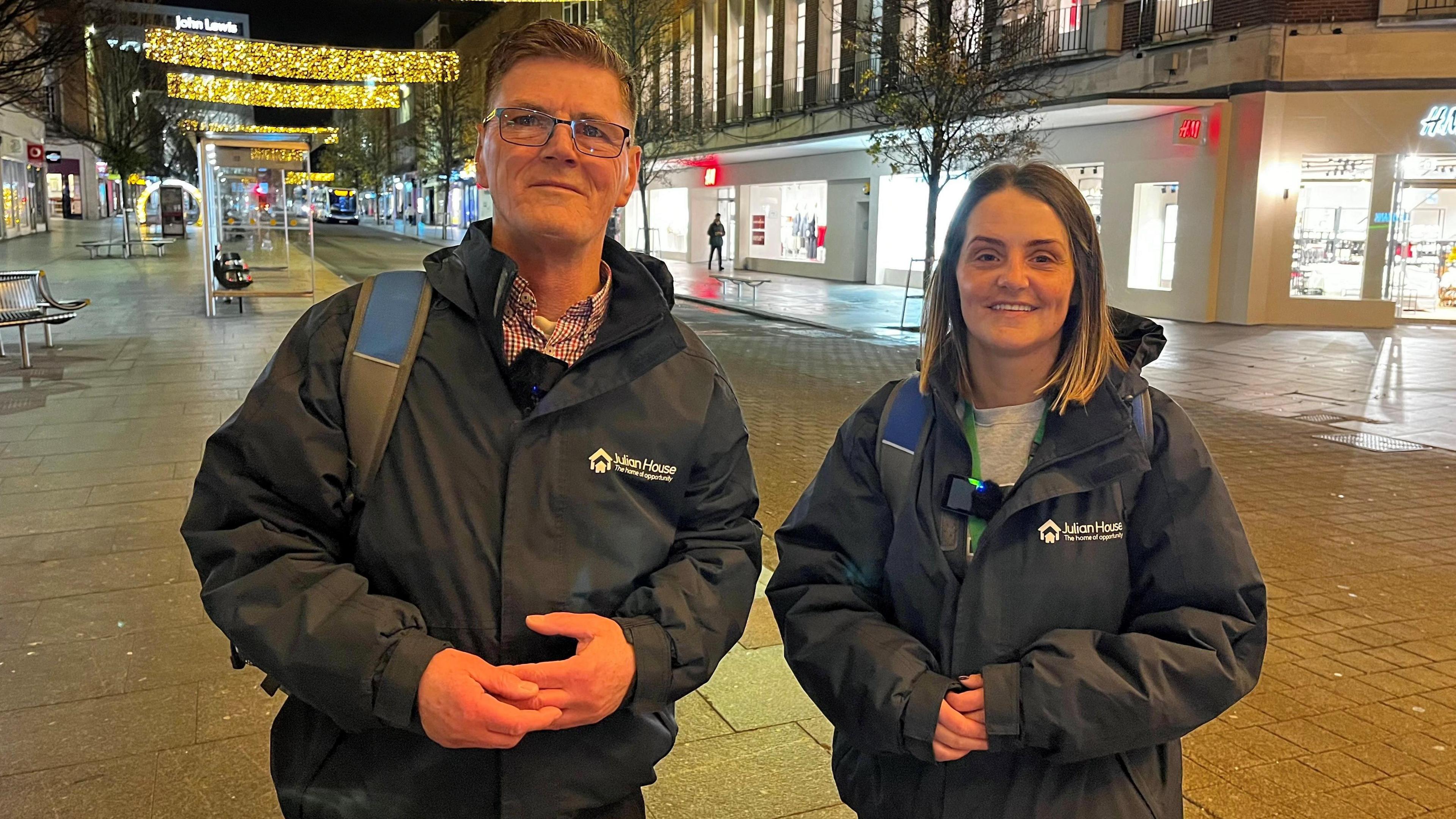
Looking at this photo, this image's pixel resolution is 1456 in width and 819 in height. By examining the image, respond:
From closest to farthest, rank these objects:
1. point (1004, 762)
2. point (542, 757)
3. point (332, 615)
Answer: point (332, 615), point (542, 757), point (1004, 762)

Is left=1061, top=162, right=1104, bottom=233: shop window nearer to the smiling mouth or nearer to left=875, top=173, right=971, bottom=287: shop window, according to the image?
left=875, top=173, right=971, bottom=287: shop window

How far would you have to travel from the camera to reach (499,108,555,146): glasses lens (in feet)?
6.72

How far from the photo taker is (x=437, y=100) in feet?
188

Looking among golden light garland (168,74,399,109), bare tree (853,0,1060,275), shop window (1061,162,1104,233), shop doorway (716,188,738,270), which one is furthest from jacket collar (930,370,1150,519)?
shop doorway (716,188,738,270)

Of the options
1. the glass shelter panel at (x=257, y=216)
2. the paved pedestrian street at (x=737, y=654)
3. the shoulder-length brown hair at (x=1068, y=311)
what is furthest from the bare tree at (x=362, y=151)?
the shoulder-length brown hair at (x=1068, y=311)

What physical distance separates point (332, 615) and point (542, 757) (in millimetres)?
444

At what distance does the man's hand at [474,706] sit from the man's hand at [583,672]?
0.8 inches

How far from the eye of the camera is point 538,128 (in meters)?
2.05

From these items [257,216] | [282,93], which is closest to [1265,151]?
[257,216]

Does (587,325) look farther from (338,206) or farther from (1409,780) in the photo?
(338,206)

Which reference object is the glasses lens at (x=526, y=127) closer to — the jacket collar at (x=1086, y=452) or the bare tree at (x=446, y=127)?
the jacket collar at (x=1086, y=452)

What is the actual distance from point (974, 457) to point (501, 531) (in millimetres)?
925

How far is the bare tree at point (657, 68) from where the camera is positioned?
106 ft

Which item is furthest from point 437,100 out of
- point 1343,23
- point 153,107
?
point 1343,23
